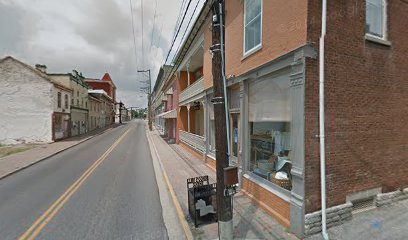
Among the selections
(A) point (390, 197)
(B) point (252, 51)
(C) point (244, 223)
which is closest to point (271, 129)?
(B) point (252, 51)

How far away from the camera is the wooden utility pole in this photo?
4590 mm

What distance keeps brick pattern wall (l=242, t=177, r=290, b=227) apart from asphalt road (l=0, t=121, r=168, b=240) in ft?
8.96

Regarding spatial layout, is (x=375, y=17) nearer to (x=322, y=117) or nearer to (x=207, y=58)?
(x=322, y=117)

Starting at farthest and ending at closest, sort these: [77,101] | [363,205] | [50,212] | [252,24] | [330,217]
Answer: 1. [77,101]
2. [252,24]
3. [50,212]
4. [363,205]
5. [330,217]

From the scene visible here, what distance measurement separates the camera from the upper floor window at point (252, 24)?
716cm

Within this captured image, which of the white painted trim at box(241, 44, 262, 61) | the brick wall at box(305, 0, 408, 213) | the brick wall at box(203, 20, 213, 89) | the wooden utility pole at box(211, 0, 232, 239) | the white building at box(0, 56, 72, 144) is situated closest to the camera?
the wooden utility pole at box(211, 0, 232, 239)

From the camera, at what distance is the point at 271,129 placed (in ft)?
22.1

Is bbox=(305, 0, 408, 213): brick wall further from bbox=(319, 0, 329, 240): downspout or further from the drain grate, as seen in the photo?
the drain grate

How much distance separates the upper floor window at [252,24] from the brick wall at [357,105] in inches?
87.4

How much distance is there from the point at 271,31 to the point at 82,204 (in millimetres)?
Answer: 7407

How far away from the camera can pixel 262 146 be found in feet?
24.1

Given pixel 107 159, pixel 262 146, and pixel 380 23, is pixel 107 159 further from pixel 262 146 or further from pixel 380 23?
pixel 380 23

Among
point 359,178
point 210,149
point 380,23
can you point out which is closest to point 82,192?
point 210,149

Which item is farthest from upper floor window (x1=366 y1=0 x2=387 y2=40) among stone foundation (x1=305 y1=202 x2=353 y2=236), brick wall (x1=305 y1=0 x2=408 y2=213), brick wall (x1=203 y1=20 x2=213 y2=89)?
brick wall (x1=203 y1=20 x2=213 y2=89)
